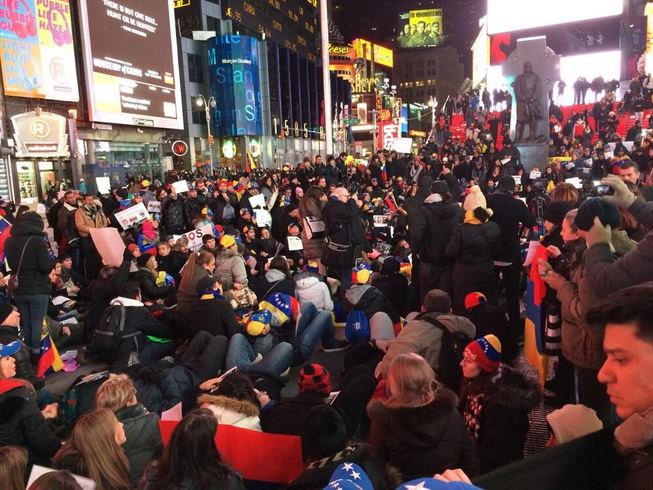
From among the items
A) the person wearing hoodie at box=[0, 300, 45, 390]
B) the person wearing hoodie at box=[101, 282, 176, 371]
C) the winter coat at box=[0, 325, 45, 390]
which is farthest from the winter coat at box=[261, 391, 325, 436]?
the person wearing hoodie at box=[101, 282, 176, 371]

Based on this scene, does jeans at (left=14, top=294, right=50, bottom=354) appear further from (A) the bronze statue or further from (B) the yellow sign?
(B) the yellow sign

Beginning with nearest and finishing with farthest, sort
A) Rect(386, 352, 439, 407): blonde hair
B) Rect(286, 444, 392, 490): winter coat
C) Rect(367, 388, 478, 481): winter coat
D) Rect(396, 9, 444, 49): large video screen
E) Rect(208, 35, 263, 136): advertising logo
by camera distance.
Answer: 1. Rect(286, 444, 392, 490): winter coat
2. Rect(367, 388, 478, 481): winter coat
3. Rect(386, 352, 439, 407): blonde hair
4. Rect(208, 35, 263, 136): advertising logo
5. Rect(396, 9, 444, 49): large video screen

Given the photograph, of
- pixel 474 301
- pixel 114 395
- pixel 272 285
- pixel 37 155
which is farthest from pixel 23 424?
pixel 37 155

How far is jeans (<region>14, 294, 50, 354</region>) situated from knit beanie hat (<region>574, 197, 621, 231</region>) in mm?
5469

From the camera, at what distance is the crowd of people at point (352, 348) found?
2.09 metres

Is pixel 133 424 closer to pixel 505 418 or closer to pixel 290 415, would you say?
pixel 290 415

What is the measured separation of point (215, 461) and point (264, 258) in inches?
267

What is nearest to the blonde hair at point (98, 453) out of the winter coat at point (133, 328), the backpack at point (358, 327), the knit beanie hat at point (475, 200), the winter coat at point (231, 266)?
the winter coat at point (133, 328)

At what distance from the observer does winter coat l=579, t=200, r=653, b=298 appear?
7.80 ft

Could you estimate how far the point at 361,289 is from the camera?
5.85m

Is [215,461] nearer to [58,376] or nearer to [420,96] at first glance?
[58,376]

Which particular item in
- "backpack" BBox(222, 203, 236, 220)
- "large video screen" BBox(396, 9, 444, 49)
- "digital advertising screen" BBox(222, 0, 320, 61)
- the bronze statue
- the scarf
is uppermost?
"large video screen" BBox(396, 9, 444, 49)

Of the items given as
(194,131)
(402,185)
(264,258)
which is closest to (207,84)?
(194,131)

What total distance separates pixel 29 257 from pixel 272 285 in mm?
2753
